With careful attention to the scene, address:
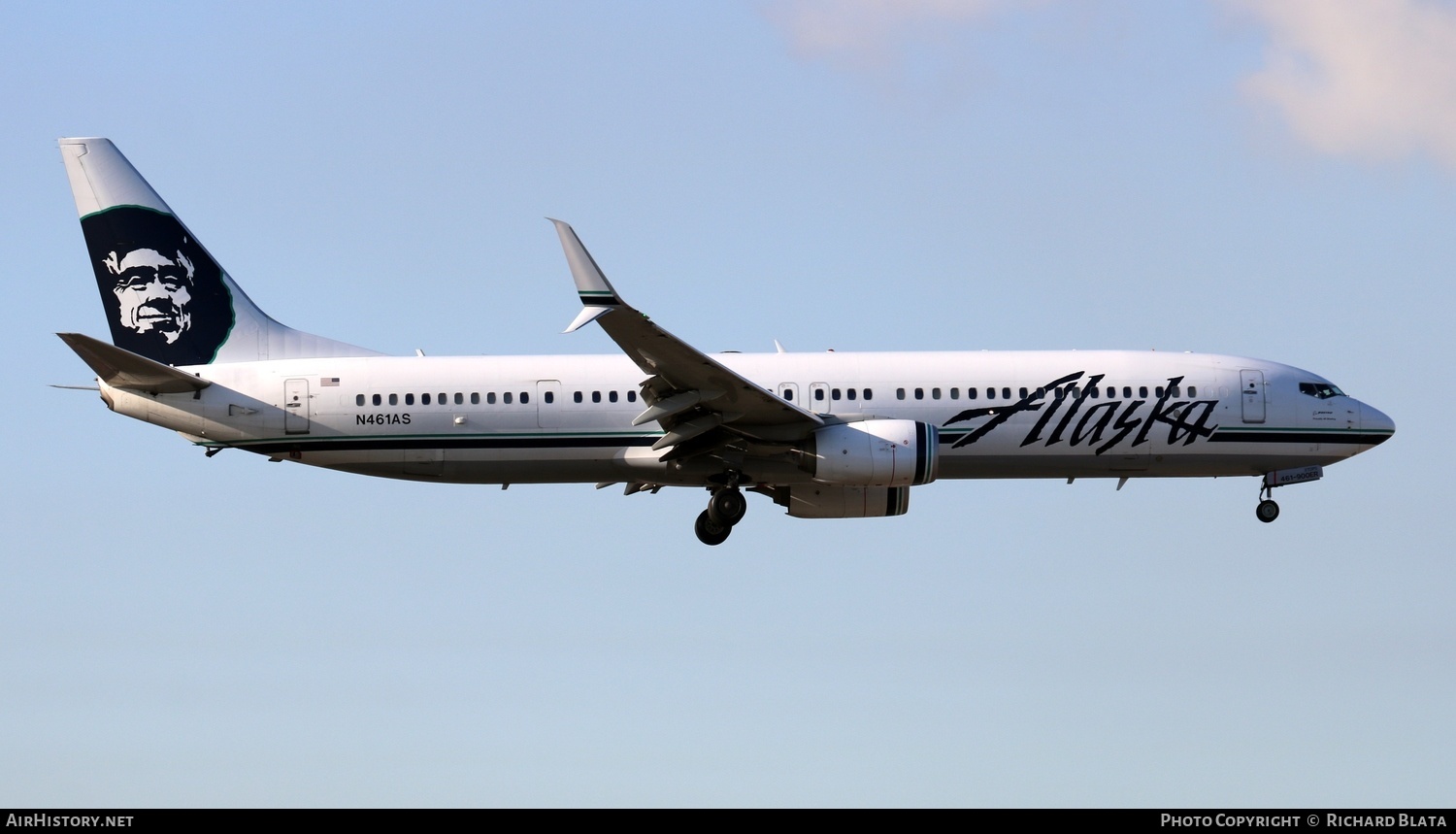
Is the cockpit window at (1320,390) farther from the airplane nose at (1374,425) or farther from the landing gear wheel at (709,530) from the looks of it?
the landing gear wheel at (709,530)

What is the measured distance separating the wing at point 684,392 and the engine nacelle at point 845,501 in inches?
115

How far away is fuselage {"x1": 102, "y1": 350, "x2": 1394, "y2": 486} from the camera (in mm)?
40188

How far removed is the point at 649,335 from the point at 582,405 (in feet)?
13.4

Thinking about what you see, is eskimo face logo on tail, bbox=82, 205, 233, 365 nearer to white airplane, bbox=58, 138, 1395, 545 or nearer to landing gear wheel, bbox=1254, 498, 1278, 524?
white airplane, bbox=58, 138, 1395, 545

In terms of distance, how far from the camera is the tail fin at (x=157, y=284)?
42375 mm

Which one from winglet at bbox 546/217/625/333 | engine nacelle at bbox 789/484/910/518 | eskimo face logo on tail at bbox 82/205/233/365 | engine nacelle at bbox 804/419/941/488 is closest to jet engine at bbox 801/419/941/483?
engine nacelle at bbox 804/419/941/488

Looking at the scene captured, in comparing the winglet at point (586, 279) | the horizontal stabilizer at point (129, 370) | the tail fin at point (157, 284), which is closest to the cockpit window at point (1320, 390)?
the winglet at point (586, 279)

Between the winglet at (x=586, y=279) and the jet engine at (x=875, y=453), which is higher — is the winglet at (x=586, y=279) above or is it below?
above

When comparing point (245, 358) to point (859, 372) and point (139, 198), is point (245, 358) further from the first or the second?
point (859, 372)
